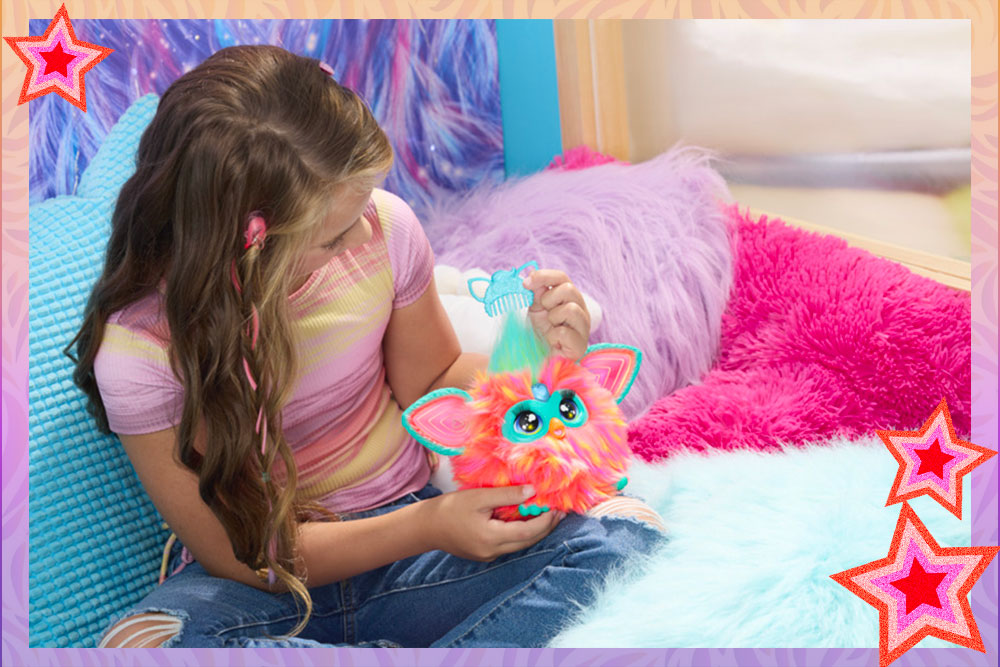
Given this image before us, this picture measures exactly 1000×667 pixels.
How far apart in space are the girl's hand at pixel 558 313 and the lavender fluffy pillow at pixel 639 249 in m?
0.44

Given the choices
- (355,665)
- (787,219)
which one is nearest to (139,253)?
(355,665)

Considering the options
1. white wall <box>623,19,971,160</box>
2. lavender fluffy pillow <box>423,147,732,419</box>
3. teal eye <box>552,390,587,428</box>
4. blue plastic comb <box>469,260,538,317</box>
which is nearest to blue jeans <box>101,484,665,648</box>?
teal eye <box>552,390,587,428</box>

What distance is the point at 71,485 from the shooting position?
42.6 inches

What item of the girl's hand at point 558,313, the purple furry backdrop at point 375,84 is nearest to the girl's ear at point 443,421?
the girl's hand at point 558,313

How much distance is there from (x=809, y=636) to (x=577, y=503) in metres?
0.26

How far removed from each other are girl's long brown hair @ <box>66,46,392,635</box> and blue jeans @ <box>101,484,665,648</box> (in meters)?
0.05

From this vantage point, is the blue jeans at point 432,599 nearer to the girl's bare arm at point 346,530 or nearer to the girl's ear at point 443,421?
the girl's bare arm at point 346,530

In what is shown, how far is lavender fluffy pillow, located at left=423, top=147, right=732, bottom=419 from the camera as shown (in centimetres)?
145

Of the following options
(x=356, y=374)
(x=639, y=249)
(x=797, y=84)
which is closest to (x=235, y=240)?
(x=356, y=374)

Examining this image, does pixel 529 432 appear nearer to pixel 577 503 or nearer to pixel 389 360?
pixel 577 503

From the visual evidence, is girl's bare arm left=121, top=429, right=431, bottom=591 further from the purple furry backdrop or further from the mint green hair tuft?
the purple furry backdrop

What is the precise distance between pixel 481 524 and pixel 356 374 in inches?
10.7

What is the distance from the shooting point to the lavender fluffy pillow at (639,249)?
1.45 m

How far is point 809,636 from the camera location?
0.92 m
